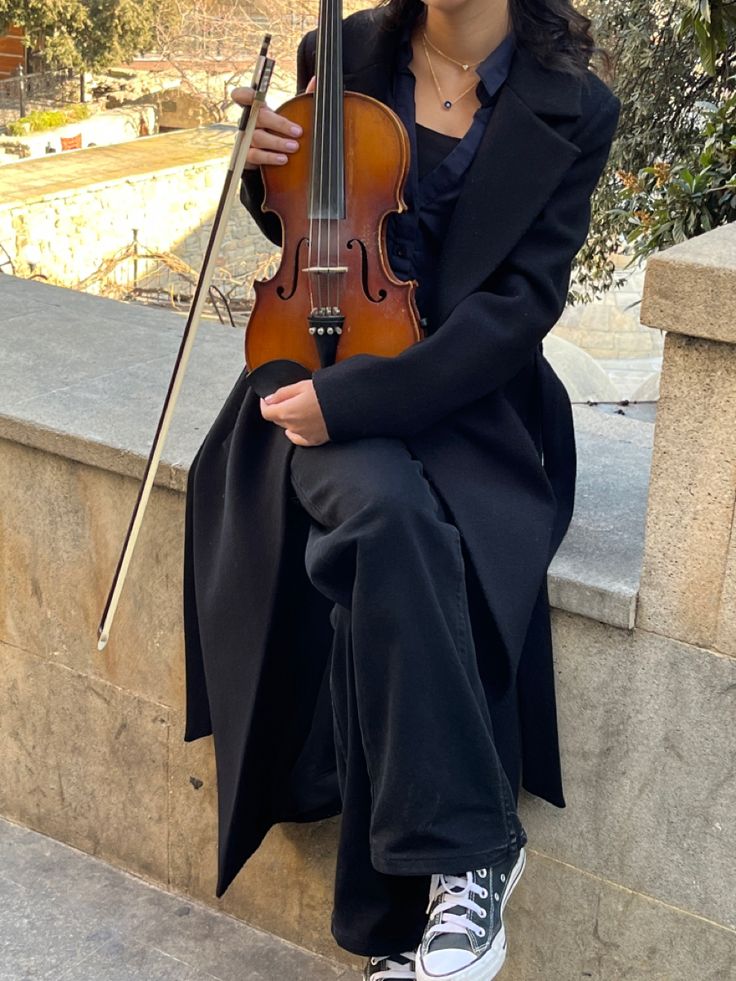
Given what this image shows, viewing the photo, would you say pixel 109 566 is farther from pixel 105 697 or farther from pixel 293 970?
pixel 293 970

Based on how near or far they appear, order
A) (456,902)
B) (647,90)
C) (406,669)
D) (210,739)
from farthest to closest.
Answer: (647,90)
(210,739)
(456,902)
(406,669)

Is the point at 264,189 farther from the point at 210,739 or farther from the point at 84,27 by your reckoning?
the point at 84,27

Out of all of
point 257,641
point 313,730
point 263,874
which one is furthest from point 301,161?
point 263,874

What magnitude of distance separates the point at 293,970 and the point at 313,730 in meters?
0.52

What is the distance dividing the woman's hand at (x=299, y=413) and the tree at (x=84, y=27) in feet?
82.5

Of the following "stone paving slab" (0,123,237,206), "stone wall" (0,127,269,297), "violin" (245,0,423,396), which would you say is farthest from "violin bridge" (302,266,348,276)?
"stone paving slab" (0,123,237,206)

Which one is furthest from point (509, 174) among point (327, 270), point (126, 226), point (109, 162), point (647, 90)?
point (109, 162)

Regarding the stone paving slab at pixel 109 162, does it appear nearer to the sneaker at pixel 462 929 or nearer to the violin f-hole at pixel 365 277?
the violin f-hole at pixel 365 277

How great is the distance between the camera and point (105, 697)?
2473mm

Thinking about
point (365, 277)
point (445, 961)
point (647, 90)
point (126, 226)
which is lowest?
point (126, 226)

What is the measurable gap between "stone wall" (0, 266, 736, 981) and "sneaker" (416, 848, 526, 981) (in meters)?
0.28

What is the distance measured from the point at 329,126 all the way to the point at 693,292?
556 mm

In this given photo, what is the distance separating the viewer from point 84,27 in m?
26.4

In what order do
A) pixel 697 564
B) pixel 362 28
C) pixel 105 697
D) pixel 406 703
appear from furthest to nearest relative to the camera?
pixel 105 697, pixel 362 28, pixel 697 564, pixel 406 703
